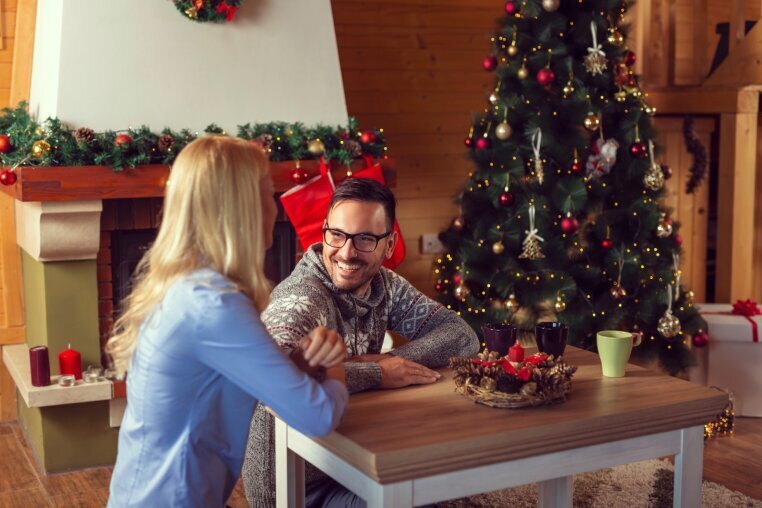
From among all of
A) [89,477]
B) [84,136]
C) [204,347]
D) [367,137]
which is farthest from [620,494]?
[84,136]

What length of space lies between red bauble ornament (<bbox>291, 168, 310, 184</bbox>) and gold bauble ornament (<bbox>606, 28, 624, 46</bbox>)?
1.36 m

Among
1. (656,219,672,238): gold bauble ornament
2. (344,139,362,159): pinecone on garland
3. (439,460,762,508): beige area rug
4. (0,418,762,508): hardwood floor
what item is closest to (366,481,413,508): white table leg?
(439,460,762,508): beige area rug

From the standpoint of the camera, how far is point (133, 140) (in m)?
3.35

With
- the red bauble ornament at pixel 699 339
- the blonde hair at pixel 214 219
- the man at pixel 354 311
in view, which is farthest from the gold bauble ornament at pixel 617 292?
the blonde hair at pixel 214 219

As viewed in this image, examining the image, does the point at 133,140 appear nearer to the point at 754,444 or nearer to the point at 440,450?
the point at 440,450

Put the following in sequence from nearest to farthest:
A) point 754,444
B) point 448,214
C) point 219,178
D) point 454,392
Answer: point 219,178 → point 454,392 → point 754,444 → point 448,214

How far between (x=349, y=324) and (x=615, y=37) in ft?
6.98

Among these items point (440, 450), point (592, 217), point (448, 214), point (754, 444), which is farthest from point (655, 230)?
point (440, 450)

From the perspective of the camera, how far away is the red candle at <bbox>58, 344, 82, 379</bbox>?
341 cm

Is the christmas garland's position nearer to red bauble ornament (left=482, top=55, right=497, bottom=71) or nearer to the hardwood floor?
red bauble ornament (left=482, top=55, right=497, bottom=71)

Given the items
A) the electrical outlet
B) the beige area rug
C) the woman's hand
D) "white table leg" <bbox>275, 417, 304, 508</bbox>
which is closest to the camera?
the woman's hand

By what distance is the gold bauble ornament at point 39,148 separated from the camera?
3.20m

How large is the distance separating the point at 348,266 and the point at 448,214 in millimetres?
2714

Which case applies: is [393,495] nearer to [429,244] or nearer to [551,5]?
[551,5]
